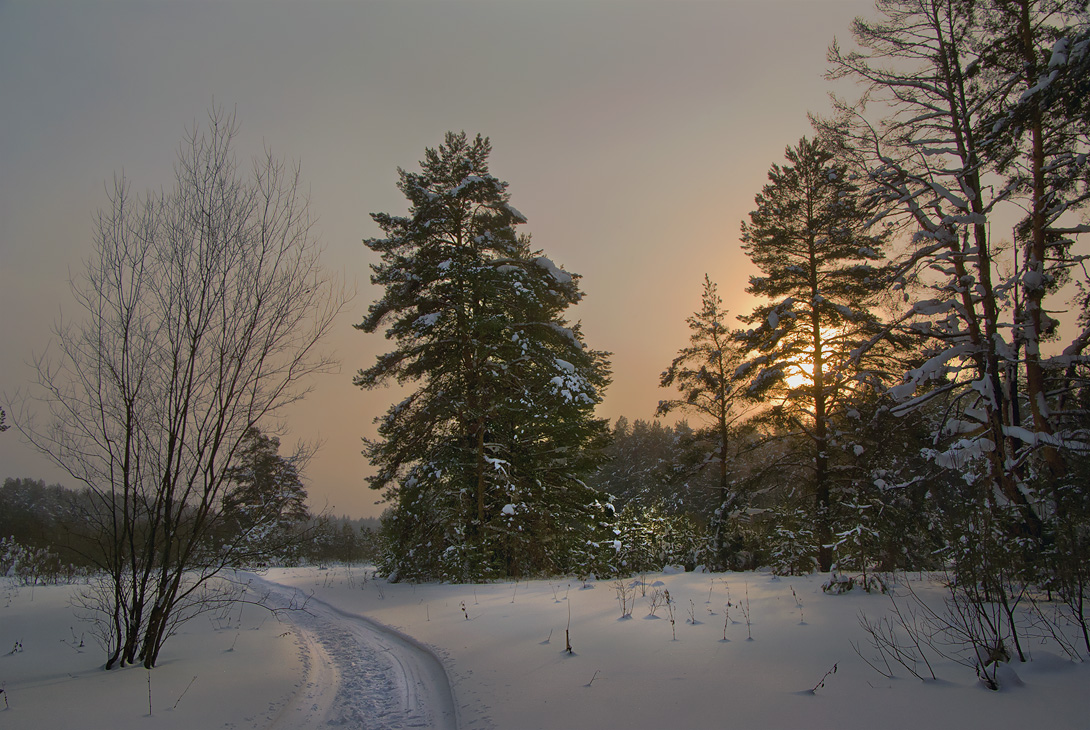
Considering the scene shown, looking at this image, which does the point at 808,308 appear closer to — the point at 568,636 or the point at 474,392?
the point at 474,392

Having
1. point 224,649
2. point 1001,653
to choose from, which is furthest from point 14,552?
point 1001,653

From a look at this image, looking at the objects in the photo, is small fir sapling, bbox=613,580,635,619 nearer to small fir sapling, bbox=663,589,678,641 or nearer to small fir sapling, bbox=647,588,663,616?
small fir sapling, bbox=647,588,663,616

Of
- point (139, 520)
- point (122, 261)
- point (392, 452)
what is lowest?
point (139, 520)

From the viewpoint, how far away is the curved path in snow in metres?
4.63

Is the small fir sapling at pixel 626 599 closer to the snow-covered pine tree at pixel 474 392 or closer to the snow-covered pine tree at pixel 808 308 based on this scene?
the snow-covered pine tree at pixel 474 392

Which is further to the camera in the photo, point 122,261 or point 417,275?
point 417,275

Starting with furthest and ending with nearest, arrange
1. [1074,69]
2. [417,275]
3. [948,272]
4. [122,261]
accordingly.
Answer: [417,275]
[948,272]
[1074,69]
[122,261]

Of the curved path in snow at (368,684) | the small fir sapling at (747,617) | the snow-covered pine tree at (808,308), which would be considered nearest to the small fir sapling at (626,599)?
the small fir sapling at (747,617)

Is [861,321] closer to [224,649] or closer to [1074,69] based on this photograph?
[1074,69]

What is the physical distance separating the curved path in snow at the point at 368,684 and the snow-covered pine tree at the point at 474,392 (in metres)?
6.02

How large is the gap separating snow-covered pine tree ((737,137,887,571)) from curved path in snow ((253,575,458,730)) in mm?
12063

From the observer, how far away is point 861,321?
14344mm

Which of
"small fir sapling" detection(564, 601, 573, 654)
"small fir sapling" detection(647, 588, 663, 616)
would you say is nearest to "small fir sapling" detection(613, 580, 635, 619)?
"small fir sapling" detection(647, 588, 663, 616)

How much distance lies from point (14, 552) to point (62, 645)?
2082 centimetres
